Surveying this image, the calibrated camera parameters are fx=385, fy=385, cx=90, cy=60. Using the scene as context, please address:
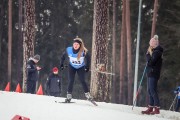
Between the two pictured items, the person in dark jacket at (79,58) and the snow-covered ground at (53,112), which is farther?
the person in dark jacket at (79,58)

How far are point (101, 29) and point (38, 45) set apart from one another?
27529mm

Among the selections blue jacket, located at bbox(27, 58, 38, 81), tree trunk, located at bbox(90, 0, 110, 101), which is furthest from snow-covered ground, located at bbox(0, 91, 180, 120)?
blue jacket, located at bbox(27, 58, 38, 81)

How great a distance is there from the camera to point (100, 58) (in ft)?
47.5

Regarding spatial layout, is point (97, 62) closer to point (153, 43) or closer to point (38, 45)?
point (153, 43)

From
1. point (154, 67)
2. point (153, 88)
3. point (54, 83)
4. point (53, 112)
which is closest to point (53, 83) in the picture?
point (54, 83)

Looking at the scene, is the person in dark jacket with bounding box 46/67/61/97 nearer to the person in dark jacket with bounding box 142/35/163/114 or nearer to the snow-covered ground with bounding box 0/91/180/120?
the snow-covered ground with bounding box 0/91/180/120

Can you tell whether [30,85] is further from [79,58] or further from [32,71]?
[79,58]

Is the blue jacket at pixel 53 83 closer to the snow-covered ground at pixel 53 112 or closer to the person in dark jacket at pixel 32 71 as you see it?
the person in dark jacket at pixel 32 71

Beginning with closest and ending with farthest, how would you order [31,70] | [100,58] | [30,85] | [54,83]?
[100,58], [31,70], [30,85], [54,83]

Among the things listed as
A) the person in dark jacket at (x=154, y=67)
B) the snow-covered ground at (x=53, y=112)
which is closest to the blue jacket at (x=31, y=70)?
the snow-covered ground at (x=53, y=112)

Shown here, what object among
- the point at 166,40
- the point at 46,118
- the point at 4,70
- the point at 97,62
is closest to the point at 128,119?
the point at 46,118

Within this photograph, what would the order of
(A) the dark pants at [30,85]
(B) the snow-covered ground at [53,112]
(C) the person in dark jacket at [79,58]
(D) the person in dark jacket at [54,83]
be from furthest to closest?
(D) the person in dark jacket at [54,83], (A) the dark pants at [30,85], (C) the person in dark jacket at [79,58], (B) the snow-covered ground at [53,112]

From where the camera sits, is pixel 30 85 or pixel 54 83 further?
pixel 54 83

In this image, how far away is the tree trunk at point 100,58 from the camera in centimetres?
1445
